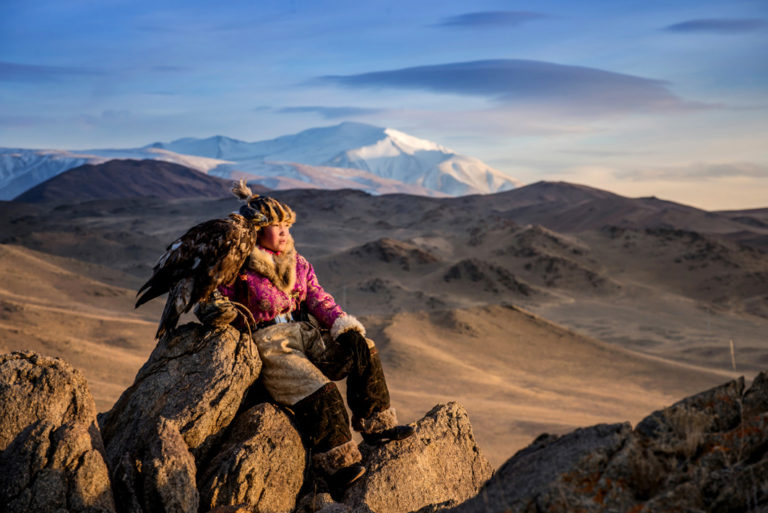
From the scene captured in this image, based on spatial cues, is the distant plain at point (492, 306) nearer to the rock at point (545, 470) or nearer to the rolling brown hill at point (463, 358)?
the rolling brown hill at point (463, 358)

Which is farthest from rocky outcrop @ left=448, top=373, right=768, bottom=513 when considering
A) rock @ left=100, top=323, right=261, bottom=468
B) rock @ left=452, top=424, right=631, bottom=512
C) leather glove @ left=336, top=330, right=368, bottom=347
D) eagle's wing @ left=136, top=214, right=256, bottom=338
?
eagle's wing @ left=136, top=214, right=256, bottom=338

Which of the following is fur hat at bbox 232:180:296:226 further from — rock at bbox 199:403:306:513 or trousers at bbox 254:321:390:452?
rock at bbox 199:403:306:513

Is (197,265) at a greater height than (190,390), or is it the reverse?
(197,265)

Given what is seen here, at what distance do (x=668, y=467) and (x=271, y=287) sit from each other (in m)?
2.39

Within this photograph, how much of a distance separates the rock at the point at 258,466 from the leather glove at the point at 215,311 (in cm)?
55

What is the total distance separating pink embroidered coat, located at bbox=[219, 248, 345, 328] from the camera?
3.92 metres

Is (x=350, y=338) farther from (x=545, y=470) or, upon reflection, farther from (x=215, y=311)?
(x=545, y=470)

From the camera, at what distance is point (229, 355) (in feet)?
12.2

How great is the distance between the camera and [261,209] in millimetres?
3945

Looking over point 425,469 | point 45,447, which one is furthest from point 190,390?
point 425,469

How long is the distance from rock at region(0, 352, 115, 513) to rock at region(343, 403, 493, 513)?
4.54 feet

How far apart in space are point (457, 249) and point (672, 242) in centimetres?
990

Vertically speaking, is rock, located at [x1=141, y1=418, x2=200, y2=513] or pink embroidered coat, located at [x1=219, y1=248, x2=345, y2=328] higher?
pink embroidered coat, located at [x1=219, y1=248, x2=345, y2=328]

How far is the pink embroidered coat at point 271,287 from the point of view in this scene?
3.92m
